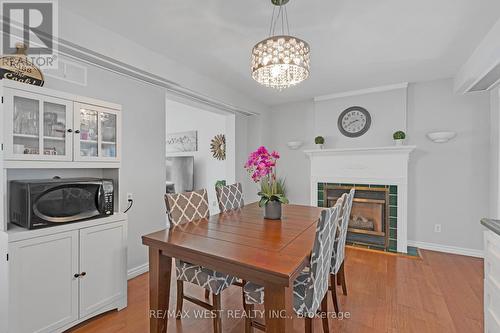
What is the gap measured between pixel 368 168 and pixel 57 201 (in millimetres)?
3838

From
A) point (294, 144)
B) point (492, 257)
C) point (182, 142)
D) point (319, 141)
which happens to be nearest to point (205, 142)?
point (182, 142)

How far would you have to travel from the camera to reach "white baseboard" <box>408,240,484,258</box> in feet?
10.9

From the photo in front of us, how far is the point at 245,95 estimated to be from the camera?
426 cm

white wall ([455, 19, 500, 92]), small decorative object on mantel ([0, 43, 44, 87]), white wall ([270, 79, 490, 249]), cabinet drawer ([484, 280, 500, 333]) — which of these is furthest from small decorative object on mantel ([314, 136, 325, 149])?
small decorative object on mantel ([0, 43, 44, 87])

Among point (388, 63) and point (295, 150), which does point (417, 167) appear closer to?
point (388, 63)

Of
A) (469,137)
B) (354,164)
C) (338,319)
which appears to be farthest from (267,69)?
(469,137)

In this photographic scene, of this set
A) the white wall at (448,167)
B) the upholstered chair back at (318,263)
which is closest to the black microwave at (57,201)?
the upholstered chair back at (318,263)

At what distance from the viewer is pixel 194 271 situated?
1785 millimetres

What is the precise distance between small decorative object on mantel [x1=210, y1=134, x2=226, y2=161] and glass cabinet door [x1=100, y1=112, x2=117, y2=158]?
309 cm

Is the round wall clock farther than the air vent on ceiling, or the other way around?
the round wall clock

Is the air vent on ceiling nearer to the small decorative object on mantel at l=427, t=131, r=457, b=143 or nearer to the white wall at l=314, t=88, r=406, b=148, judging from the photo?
the white wall at l=314, t=88, r=406, b=148

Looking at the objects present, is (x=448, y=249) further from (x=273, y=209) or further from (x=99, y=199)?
(x=99, y=199)

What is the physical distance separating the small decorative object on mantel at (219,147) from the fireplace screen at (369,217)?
2.38m

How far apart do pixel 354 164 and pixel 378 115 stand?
88 centimetres
